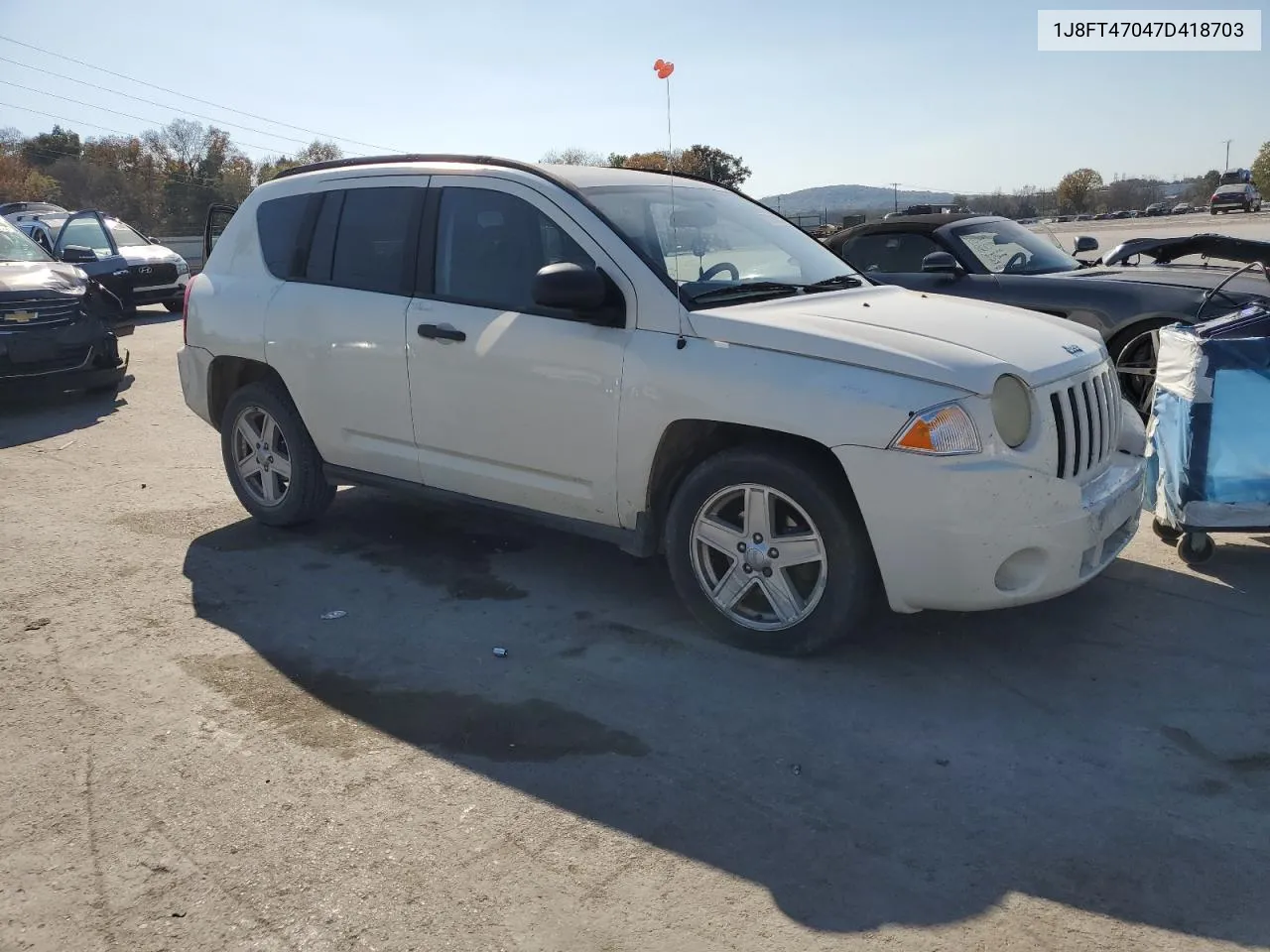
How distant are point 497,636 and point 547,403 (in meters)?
1.00

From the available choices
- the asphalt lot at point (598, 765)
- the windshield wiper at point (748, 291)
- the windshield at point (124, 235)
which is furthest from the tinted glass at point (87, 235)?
the windshield wiper at point (748, 291)

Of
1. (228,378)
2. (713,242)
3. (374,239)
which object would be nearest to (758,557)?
(713,242)

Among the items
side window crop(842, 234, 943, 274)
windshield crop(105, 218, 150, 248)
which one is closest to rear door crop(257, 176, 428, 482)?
side window crop(842, 234, 943, 274)

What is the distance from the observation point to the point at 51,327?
9.43m

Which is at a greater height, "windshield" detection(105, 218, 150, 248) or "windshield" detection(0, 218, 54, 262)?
"windshield" detection(105, 218, 150, 248)

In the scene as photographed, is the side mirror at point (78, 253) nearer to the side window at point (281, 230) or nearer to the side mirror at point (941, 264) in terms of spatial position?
the side window at point (281, 230)

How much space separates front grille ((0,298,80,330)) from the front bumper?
8.16 m

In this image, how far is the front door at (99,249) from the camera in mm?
15336

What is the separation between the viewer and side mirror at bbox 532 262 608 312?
13.8ft

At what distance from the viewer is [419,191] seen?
16.8 ft

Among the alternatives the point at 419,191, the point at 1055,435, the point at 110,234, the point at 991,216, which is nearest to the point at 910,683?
the point at 1055,435

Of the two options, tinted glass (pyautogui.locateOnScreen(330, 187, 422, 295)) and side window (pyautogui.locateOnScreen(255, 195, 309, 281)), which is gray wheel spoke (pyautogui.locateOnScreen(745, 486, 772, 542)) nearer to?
tinted glass (pyautogui.locateOnScreen(330, 187, 422, 295))

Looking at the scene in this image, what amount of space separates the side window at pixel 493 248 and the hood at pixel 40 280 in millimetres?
6165

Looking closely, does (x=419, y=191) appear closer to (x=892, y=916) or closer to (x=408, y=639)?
(x=408, y=639)
